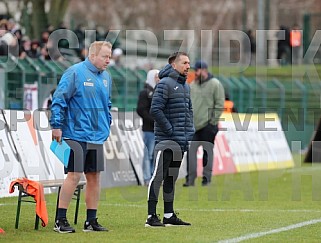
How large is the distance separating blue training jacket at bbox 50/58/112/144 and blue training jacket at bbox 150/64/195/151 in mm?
907

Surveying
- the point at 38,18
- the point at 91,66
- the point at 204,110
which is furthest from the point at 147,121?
the point at 38,18

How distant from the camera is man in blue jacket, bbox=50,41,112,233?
1162 centimetres

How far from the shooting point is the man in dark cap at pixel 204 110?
18.6m

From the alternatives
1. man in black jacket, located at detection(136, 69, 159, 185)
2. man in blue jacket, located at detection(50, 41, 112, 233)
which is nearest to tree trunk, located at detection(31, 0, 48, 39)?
man in black jacket, located at detection(136, 69, 159, 185)

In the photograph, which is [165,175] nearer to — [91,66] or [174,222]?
[174,222]

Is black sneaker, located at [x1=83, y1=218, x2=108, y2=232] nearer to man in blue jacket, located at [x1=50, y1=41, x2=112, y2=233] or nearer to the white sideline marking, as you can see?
man in blue jacket, located at [x1=50, y1=41, x2=112, y2=233]

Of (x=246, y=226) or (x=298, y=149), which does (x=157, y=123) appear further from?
(x=298, y=149)

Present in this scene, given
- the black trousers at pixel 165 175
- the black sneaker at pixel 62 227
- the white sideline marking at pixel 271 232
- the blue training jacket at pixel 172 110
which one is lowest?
the white sideline marking at pixel 271 232

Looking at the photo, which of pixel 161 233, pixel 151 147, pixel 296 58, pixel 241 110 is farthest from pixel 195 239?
pixel 296 58

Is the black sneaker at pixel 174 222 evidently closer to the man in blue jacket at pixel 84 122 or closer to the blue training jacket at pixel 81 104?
the man in blue jacket at pixel 84 122

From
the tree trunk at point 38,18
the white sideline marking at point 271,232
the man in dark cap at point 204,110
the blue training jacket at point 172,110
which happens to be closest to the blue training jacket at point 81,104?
the blue training jacket at point 172,110

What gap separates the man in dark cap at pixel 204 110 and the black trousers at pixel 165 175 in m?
5.82

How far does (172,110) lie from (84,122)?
55.4 inches

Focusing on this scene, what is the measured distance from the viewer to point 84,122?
1170 centimetres
